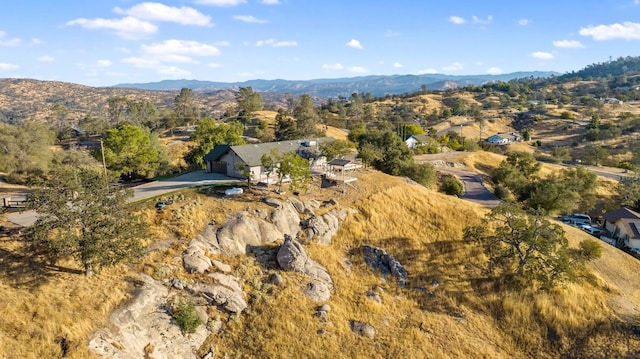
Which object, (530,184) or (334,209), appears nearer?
(334,209)

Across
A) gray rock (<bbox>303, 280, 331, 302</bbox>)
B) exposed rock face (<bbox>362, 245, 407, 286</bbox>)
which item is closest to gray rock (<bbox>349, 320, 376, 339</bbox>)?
gray rock (<bbox>303, 280, 331, 302</bbox>)

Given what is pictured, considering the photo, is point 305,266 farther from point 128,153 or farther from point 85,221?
point 128,153

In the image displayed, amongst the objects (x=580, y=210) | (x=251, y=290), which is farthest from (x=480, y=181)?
(x=251, y=290)

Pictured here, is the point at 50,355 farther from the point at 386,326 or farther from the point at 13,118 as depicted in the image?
the point at 13,118

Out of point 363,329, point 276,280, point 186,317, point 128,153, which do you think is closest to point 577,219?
point 363,329

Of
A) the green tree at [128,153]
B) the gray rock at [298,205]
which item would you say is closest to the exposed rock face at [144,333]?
the gray rock at [298,205]

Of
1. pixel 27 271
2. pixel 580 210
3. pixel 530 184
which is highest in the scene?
→ pixel 27 271

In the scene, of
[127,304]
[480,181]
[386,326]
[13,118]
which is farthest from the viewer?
[13,118]
